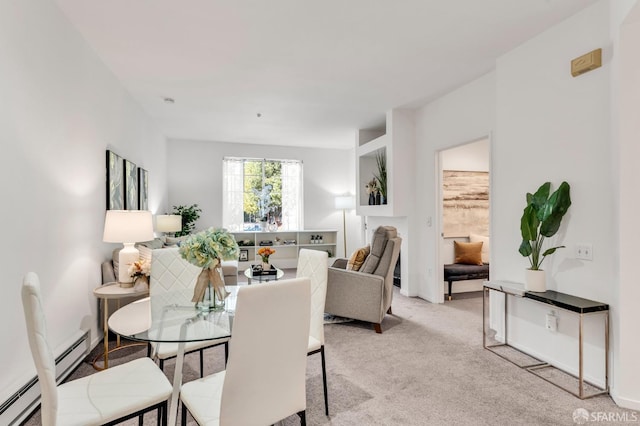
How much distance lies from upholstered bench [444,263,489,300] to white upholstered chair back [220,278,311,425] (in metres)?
3.85

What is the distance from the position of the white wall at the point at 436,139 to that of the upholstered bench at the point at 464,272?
261 millimetres

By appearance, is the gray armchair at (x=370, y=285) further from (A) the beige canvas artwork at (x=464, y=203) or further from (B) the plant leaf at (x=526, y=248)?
(A) the beige canvas artwork at (x=464, y=203)

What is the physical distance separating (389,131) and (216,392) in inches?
169

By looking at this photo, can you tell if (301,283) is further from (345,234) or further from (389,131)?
(345,234)

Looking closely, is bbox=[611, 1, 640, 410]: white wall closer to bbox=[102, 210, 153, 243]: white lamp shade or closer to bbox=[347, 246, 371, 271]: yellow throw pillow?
bbox=[347, 246, 371, 271]: yellow throw pillow

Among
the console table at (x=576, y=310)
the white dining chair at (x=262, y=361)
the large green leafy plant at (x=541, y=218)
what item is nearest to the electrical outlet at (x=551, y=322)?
the console table at (x=576, y=310)

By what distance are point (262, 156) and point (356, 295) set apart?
15.3ft

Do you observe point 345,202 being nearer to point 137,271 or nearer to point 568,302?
point 137,271

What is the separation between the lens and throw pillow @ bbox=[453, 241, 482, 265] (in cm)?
514

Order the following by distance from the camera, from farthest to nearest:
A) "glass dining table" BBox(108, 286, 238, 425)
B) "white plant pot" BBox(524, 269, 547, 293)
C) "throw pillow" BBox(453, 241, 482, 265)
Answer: "throw pillow" BBox(453, 241, 482, 265) < "white plant pot" BBox(524, 269, 547, 293) < "glass dining table" BBox(108, 286, 238, 425)

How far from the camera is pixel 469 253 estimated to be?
5.18 m

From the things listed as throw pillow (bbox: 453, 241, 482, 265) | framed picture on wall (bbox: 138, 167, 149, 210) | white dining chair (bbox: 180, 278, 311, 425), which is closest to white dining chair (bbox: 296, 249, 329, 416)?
white dining chair (bbox: 180, 278, 311, 425)

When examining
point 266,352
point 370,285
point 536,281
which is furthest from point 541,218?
point 266,352

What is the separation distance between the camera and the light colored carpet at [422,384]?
82.7 inches
